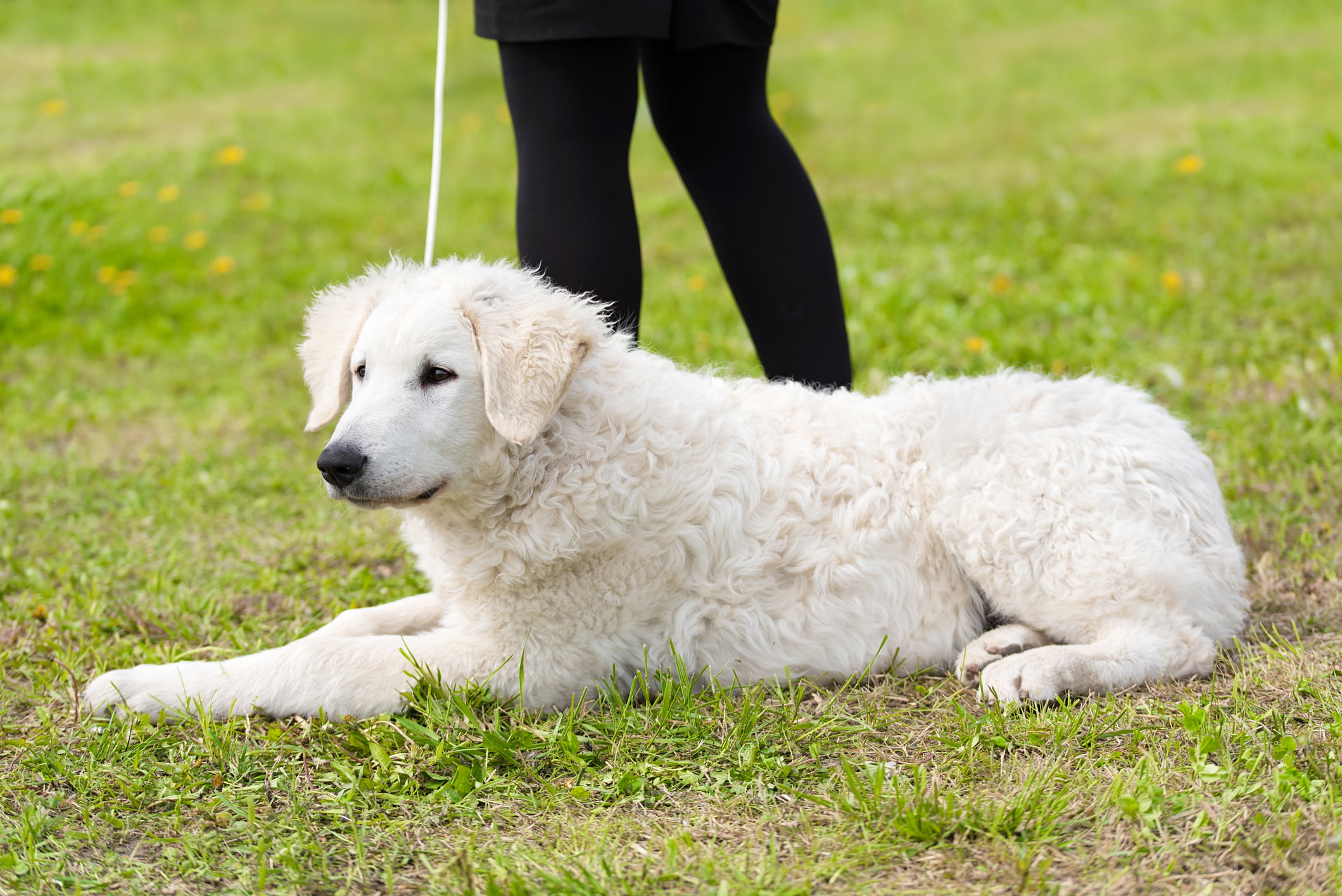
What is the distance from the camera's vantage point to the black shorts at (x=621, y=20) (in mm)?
2957

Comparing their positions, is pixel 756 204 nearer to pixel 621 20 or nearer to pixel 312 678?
pixel 621 20

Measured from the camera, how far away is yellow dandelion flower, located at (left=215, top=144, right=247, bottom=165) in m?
8.47

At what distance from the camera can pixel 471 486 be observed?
2.63 metres

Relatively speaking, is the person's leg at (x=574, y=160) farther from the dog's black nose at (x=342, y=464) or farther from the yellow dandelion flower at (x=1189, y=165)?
the yellow dandelion flower at (x=1189, y=165)

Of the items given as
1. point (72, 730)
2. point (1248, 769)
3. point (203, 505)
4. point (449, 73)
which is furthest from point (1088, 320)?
point (449, 73)

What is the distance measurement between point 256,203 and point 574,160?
5.27 metres

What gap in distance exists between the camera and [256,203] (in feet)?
25.4

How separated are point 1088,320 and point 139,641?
424cm

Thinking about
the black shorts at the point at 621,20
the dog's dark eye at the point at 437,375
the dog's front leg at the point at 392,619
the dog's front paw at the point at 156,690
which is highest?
the black shorts at the point at 621,20

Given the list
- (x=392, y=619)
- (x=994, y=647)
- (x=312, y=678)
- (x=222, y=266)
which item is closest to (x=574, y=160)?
(x=392, y=619)

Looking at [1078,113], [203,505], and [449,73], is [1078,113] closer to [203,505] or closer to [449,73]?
[449,73]

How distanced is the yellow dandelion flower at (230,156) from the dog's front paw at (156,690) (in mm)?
6601

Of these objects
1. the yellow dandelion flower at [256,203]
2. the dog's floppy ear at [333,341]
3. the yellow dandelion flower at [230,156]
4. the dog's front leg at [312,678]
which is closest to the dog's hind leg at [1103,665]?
the dog's front leg at [312,678]

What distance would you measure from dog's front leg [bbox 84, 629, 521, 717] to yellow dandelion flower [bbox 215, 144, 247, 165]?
661 cm
